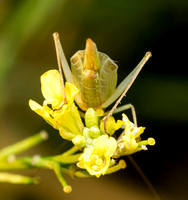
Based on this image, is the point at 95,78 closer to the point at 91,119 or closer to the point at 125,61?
the point at 91,119

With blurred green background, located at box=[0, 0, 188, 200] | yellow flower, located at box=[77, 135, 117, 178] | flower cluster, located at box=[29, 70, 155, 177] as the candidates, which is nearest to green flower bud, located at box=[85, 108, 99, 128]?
flower cluster, located at box=[29, 70, 155, 177]

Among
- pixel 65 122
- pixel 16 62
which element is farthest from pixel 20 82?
pixel 65 122

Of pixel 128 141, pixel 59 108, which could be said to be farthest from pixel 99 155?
pixel 59 108

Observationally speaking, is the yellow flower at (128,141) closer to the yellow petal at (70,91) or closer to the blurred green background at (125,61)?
the yellow petal at (70,91)

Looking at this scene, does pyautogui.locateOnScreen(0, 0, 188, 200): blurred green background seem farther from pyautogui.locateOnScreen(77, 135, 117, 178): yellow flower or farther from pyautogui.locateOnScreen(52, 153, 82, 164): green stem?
pyautogui.locateOnScreen(77, 135, 117, 178): yellow flower

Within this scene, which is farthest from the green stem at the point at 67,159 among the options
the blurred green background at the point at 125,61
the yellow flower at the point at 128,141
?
the blurred green background at the point at 125,61
